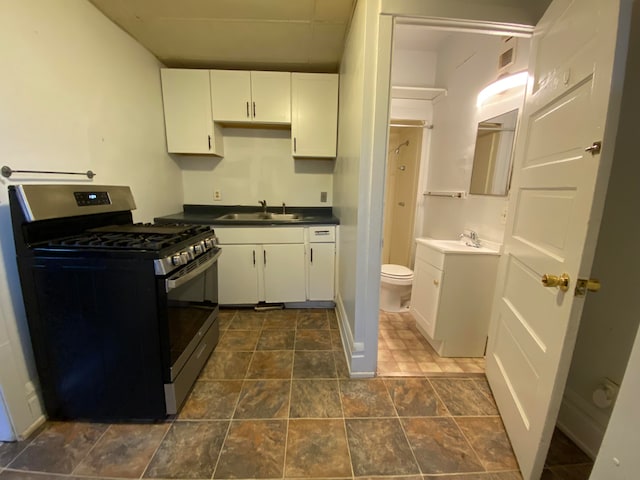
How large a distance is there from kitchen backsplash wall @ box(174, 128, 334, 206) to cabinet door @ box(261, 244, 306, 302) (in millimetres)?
699

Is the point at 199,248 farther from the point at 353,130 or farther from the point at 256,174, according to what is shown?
the point at 256,174

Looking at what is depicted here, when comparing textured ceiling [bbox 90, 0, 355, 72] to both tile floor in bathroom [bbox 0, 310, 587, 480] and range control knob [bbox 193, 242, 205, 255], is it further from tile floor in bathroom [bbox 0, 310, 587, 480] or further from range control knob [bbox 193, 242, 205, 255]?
tile floor in bathroom [bbox 0, 310, 587, 480]

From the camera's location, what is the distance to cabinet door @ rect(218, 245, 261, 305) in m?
2.42

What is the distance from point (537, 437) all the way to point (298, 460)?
3.21 feet

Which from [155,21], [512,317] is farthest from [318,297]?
[155,21]

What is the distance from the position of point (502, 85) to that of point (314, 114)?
4.97 ft

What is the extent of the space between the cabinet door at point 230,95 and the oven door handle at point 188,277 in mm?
1499

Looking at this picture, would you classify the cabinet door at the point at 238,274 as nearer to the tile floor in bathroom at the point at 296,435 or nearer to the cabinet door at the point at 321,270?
the cabinet door at the point at 321,270

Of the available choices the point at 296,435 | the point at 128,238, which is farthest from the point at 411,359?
the point at 128,238

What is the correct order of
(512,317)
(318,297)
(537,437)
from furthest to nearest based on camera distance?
(318,297), (512,317), (537,437)

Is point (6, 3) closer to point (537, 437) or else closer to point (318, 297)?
point (318, 297)

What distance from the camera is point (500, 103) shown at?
1864 millimetres

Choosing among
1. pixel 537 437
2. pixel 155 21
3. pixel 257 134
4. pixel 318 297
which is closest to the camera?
pixel 537 437

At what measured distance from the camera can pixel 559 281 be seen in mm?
897
